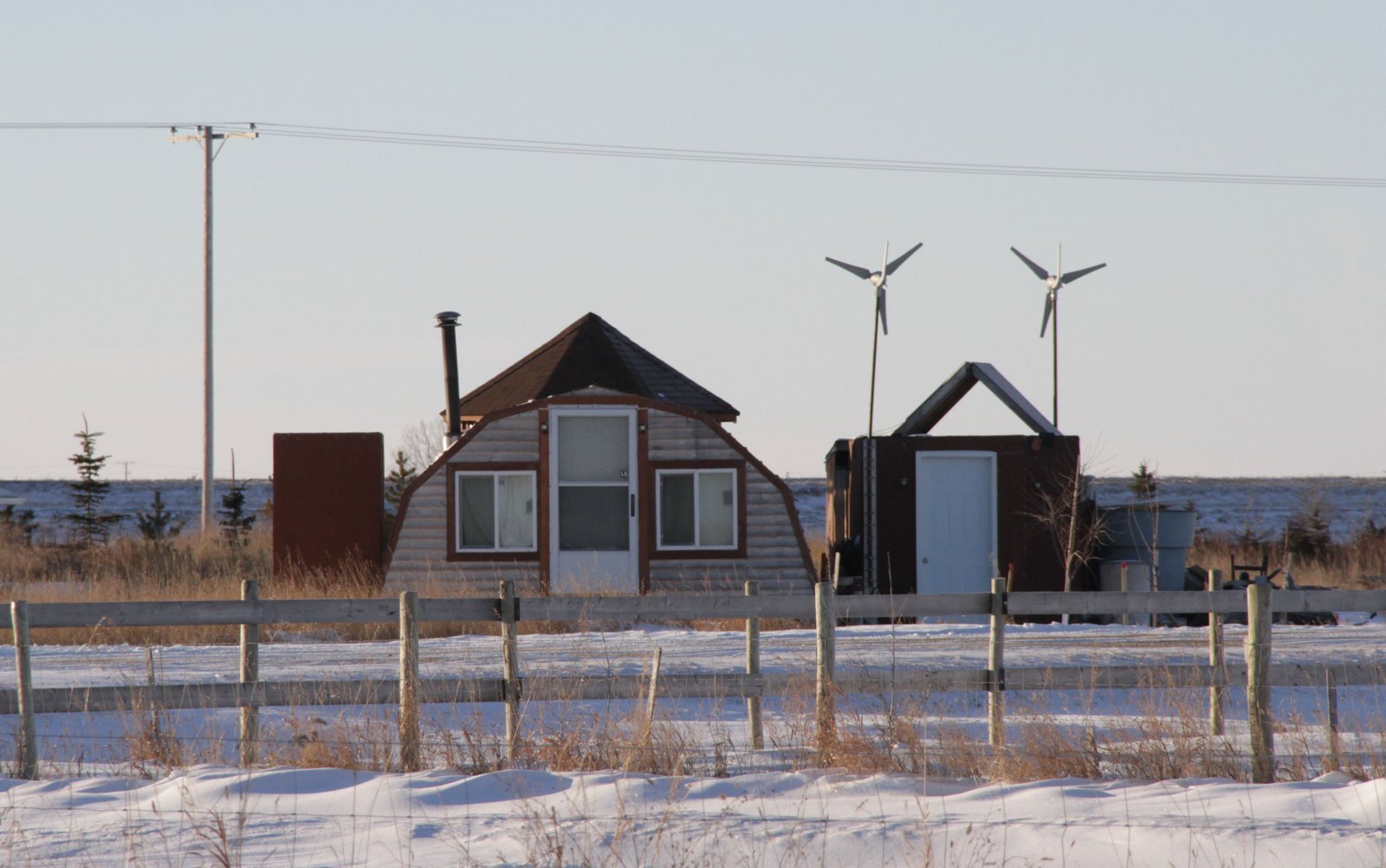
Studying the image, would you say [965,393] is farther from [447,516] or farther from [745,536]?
[447,516]

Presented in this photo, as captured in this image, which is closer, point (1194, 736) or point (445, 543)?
point (1194, 736)

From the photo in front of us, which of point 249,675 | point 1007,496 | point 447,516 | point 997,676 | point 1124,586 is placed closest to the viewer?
point 997,676

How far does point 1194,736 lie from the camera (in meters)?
8.62

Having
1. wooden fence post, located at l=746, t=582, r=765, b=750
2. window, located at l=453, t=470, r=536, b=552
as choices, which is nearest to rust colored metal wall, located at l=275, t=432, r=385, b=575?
window, located at l=453, t=470, r=536, b=552

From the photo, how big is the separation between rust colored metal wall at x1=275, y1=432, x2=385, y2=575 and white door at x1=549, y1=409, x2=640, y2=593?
2.84 meters

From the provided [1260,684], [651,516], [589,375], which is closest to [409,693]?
[1260,684]

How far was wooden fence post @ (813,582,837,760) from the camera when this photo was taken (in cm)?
865

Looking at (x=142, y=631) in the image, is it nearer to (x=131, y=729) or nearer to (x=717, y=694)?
(x=131, y=729)

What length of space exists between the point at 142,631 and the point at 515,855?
1251 centimetres

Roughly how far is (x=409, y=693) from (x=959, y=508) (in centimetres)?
1362

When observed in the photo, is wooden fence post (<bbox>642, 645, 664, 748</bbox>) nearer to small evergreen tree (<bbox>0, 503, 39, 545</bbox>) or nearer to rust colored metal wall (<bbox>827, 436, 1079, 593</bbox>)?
rust colored metal wall (<bbox>827, 436, 1079, 593</bbox>)

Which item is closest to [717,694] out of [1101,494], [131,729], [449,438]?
[131,729]

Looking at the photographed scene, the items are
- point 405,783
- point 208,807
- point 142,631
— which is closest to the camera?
point 208,807

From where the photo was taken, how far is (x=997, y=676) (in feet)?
30.9
